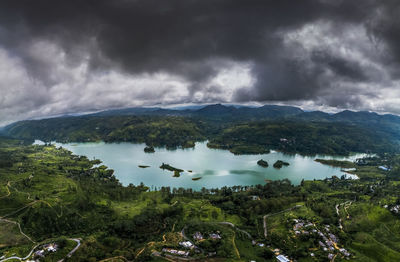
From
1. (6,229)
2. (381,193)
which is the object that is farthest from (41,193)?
(381,193)

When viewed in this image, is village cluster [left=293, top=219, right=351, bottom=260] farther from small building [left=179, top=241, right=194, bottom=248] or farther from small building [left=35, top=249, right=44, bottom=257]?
small building [left=35, top=249, right=44, bottom=257]

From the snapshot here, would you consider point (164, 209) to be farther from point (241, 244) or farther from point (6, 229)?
point (6, 229)

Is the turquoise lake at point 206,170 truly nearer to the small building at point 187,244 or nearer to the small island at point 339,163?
the small island at point 339,163

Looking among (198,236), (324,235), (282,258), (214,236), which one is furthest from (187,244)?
(324,235)

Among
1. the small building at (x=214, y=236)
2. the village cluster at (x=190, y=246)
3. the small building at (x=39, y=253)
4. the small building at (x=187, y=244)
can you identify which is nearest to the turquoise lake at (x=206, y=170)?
the small building at (x=214, y=236)

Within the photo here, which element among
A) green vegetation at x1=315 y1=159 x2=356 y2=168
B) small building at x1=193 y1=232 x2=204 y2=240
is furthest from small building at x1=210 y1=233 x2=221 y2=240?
green vegetation at x1=315 y1=159 x2=356 y2=168

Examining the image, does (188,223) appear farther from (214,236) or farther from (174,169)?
(174,169)
